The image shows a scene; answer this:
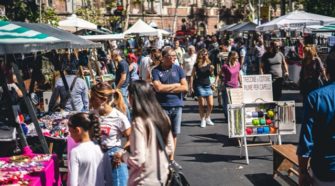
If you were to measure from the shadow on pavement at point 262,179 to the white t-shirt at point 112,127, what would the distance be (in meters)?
2.82

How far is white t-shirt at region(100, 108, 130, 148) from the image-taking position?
18.0ft

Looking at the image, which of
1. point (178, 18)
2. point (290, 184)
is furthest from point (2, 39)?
point (178, 18)

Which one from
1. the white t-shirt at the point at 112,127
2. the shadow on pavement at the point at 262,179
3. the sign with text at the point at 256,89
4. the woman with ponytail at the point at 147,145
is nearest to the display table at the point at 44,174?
the white t-shirt at the point at 112,127

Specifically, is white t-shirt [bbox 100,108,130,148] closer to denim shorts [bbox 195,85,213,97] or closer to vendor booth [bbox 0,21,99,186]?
vendor booth [bbox 0,21,99,186]

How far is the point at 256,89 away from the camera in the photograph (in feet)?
30.0

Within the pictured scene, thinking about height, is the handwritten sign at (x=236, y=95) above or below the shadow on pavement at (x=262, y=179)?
above

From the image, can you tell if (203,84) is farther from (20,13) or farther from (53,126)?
(20,13)

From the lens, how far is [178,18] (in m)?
61.9

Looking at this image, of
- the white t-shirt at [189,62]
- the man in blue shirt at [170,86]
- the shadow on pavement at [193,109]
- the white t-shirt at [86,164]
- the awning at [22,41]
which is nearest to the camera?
the white t-shirt at [86,164]

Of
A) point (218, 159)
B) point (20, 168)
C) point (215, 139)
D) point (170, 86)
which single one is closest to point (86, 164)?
point (20, 168)

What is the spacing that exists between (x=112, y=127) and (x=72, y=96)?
3684mm

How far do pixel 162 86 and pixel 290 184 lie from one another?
235cm

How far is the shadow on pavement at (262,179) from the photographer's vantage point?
765 cm

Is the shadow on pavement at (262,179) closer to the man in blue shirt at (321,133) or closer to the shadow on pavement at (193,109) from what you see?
the man in blue shirt at (321,133)
